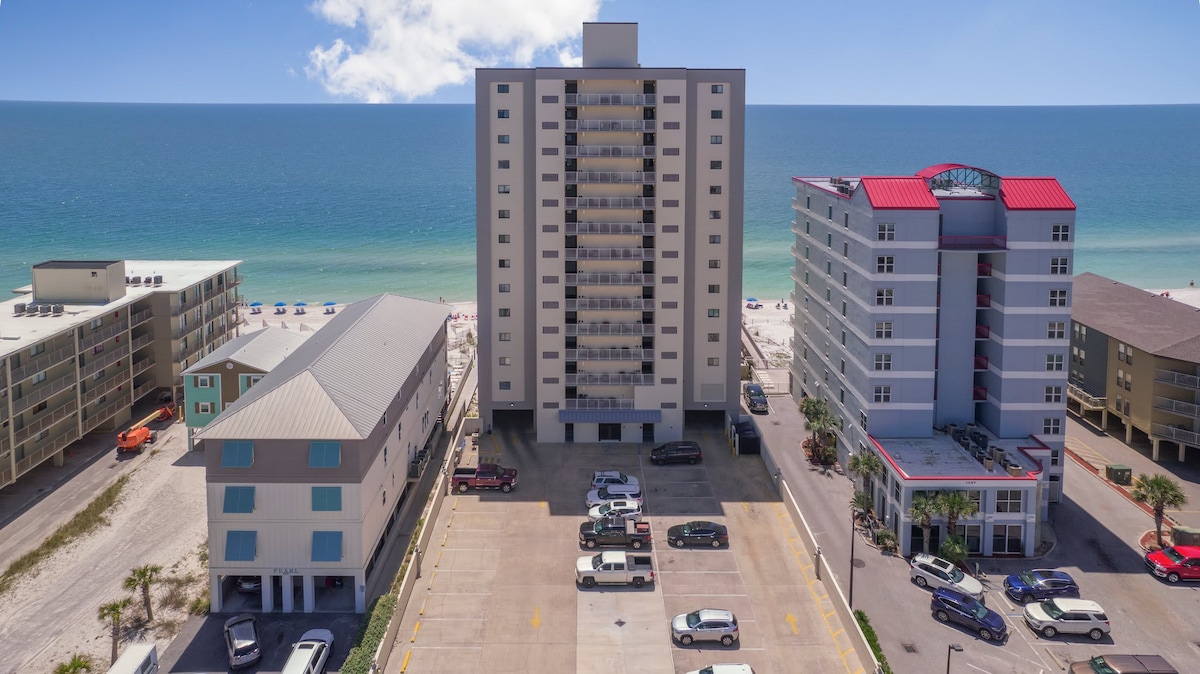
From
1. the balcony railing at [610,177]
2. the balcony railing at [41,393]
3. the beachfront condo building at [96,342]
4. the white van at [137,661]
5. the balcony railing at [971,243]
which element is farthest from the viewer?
the balcony railing at [610,177]

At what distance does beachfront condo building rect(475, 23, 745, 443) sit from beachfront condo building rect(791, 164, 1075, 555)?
12415mm

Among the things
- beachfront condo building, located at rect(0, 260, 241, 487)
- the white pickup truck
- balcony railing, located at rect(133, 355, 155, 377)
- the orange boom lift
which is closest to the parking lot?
the white pickup truck

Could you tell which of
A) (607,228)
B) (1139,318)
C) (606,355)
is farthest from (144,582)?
(1139,318)

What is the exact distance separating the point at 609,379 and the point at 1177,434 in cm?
3741

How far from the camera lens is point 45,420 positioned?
2244 inches

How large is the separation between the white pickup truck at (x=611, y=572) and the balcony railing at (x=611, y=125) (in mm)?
30876

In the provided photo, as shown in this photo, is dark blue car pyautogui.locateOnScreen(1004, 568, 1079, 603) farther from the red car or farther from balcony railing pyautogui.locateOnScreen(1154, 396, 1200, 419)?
balcony railing pyautogui.locateOnScreen(1154, 396, 1200, 419)

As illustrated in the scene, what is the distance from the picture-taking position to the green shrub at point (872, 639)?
1448 inches

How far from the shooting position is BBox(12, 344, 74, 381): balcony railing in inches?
2147

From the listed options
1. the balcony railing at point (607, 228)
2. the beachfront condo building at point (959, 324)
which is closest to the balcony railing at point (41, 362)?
the balcony railing at point (607, 228)

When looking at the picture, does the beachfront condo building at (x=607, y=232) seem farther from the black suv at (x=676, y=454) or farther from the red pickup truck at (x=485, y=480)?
the red pickup truck at (x=485, y=480)

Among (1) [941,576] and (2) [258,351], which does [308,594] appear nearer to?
(2) [258,351]

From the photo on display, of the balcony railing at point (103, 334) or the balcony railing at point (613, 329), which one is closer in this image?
the balcony railing at point (103, 334)

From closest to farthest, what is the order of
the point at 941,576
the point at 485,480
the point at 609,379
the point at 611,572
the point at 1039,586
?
1. the point at 1039,586
2. the point at 941,576
3. the point at 611,572
4. the point at 485,480
5. the point at 609,379
